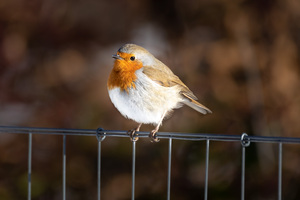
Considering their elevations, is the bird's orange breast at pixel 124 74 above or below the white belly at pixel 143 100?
above

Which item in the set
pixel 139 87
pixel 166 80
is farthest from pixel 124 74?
pixel 166 80

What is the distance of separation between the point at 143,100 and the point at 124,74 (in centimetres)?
19

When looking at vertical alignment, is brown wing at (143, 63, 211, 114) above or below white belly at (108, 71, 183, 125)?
above

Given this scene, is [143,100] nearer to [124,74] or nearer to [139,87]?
[139,87]

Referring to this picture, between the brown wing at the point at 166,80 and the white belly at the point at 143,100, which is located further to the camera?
the brown wing at the point at 166,80

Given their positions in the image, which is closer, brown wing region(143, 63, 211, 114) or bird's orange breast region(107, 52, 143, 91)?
bird's orange breast region(107, 52, 143, 91)

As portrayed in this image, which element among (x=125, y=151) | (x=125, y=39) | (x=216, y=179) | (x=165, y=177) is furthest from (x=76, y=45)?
(x=216, y=179)

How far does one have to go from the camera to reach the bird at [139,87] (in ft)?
8.27

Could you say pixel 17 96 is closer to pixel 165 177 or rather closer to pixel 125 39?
pixel 125 39

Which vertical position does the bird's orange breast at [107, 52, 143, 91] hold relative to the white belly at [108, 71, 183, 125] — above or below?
above

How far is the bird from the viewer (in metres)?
2.52

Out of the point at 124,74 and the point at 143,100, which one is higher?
the point at 124,74

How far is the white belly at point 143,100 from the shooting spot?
2514mm

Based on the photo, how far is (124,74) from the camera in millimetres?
2553
